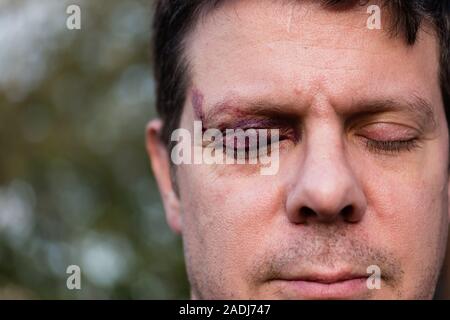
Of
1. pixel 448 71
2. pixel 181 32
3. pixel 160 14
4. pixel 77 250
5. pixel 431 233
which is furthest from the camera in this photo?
pixel 77 250

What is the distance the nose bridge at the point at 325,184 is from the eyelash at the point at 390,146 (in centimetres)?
13

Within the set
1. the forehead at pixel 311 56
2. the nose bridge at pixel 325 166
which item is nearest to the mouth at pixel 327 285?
the nose bridge at pixel 325 166

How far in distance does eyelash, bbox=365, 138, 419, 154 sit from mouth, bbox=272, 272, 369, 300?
0.41 m

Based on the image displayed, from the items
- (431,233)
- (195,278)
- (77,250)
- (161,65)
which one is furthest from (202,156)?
(77,250)

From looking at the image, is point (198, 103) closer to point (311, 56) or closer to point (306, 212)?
point (311, 56)

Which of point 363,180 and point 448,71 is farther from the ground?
point 448,71

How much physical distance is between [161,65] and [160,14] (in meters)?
0.20

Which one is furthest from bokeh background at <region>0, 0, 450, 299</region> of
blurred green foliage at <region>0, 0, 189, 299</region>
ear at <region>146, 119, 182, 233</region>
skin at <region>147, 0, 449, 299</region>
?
skin at <region>147, 0, 449, 299</region>

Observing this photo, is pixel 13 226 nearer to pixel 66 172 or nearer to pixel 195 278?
pixel 66 172

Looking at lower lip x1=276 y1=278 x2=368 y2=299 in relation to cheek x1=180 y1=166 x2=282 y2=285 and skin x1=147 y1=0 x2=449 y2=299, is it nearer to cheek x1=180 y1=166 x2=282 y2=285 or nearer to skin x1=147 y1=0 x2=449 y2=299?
skin x1=147 y1=0 x2=449 y2=299

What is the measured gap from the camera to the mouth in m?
2.25

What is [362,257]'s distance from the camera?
226cm

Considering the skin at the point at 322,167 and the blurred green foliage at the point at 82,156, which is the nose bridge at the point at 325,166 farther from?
the blurred green foliage at the point at 82,156

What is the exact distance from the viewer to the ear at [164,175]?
2873mm
